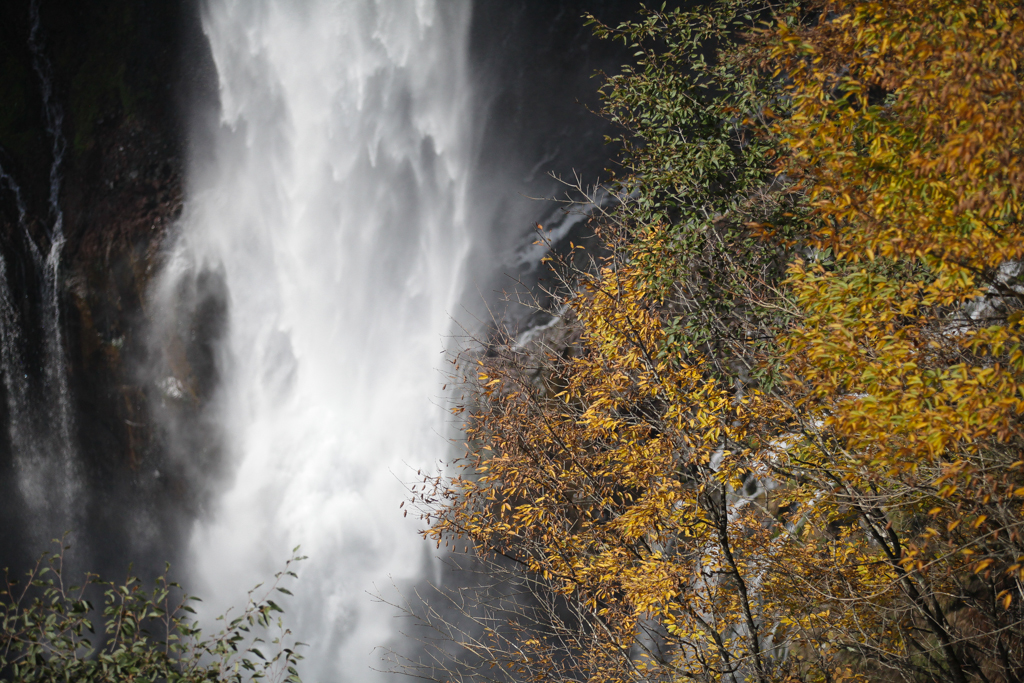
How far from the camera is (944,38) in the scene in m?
2.96

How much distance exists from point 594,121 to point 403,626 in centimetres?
1107

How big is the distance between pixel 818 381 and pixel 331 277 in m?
12.8

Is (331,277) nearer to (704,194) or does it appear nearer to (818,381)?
(704,194)

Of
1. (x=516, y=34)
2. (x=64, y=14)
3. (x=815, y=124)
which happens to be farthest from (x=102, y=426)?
(x=815, y=124)

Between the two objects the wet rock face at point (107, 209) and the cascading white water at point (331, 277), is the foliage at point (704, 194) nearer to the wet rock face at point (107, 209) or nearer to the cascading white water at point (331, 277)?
the cascading white water at point (331, 277)

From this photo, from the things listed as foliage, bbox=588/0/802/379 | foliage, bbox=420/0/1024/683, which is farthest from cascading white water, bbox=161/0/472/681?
foliage, bbox=588/0/802/379

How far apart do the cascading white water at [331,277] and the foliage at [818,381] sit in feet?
20.2

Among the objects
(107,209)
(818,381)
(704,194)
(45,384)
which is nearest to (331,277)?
(107,209)

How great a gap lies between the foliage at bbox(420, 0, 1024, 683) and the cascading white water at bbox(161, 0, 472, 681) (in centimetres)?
616

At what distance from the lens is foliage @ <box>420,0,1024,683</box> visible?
3.06m

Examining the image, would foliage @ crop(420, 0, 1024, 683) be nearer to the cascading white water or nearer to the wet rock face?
the cascading white water

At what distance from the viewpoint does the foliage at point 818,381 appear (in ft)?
10.1

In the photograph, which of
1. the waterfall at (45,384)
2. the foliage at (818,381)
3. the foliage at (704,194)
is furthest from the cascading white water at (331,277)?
the foliage at (704,194)

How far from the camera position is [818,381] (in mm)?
3908
